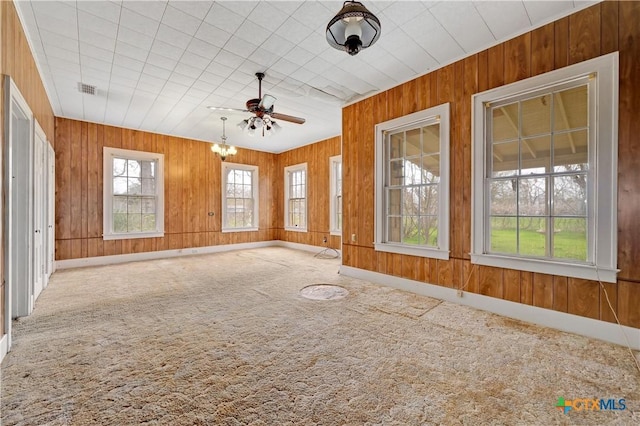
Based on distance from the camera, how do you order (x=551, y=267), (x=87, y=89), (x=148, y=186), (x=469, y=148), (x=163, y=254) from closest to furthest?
1. (x=551, y=267)
2. (x=469, y=148)
3. (x=87, y=89)
4. (x=148, y=186)
5. (x=163, y=254)

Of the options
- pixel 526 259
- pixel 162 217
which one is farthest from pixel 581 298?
pixel 162 217

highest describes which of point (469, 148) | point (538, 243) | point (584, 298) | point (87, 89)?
point (87, 89)

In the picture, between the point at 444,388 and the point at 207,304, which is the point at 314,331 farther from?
the point at 207,304

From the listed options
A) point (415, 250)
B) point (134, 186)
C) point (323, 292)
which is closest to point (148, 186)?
point (134, 186)

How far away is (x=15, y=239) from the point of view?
9.53 feet

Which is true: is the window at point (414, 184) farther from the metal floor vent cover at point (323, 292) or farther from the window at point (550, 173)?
the metal floor vent cover at point (323, 292)

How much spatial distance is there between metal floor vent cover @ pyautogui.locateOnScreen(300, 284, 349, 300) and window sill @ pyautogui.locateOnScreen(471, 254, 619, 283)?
5.63 ft

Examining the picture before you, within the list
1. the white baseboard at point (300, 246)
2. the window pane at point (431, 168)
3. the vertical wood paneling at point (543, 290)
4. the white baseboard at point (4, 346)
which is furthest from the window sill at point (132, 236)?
the vertical wood paneling at point (543, 290)

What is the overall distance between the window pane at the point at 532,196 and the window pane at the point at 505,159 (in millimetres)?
170

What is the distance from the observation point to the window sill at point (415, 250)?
141 inches

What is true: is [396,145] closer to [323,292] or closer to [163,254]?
[323,292]

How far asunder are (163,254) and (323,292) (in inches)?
183

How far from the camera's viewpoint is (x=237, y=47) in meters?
3.19

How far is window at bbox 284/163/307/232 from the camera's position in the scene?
7.97 m
